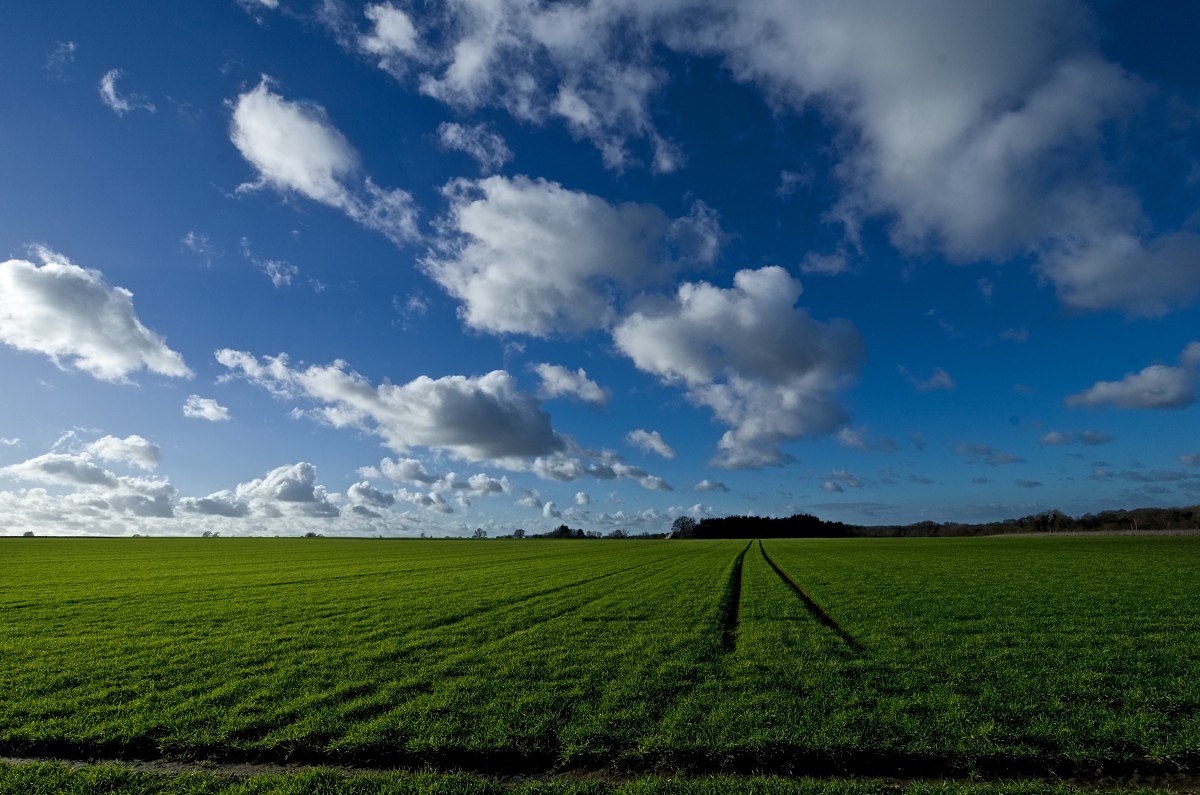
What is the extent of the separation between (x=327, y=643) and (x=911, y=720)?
1673cm

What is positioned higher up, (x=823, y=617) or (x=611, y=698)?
(x=611, y=698)

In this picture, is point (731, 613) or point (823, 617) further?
point (731, 613)

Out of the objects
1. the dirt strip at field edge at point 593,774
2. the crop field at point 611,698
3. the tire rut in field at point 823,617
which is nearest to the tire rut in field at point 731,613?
the crop field at point 611,698

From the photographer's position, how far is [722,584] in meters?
36.5

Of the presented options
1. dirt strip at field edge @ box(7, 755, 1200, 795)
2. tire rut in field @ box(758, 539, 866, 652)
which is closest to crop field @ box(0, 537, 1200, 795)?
dirt strip at field edge @ box(7, 755, 1200, 795)

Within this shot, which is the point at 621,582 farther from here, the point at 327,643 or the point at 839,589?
the point at 327,643

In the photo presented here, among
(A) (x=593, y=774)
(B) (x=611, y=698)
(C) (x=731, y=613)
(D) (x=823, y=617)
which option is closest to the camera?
(A) (x=593, y=774)

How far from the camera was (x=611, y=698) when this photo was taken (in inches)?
501

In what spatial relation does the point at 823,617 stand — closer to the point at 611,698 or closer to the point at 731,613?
the point at 731,613

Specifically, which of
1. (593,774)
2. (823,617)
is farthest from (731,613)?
(593,774)

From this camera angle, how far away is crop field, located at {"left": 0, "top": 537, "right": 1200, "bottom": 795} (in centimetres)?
956

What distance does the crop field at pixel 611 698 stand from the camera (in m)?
9.56

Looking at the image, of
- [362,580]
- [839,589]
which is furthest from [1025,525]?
[362,580]

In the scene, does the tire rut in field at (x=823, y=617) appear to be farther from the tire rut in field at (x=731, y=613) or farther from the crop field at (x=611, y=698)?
the tire rut in field at (x=731, y=613)
